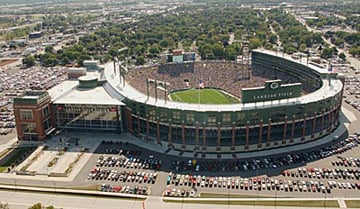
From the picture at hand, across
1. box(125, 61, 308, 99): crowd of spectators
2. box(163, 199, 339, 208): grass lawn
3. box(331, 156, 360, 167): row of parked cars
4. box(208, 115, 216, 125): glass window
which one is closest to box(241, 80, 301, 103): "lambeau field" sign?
box(208, 115, 216, 125): glass window

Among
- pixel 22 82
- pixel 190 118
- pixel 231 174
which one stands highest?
pixel 190 118

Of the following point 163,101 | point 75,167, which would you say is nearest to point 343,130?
point 163,101

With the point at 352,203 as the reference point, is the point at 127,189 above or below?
above

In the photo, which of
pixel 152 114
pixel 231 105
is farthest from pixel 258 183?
pixel 152 114

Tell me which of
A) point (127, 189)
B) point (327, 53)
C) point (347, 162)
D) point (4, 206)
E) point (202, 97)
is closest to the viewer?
point (4, 206)

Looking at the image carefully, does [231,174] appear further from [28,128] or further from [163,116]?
[28,128]

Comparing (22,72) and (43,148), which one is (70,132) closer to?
(43,148)

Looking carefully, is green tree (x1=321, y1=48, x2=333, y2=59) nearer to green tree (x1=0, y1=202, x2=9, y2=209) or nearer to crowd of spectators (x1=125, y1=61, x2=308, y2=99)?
crowd of spectators (x1=125, y1=61, x2=308, y2=99)
